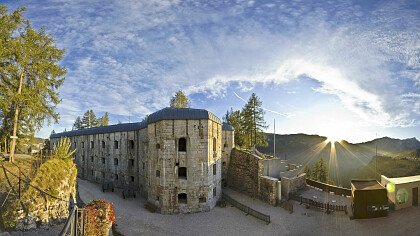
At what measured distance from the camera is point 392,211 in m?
24.1

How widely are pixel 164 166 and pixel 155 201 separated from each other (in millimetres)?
4132

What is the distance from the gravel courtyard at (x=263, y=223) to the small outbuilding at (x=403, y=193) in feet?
2.27

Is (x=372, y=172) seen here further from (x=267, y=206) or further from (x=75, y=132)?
(x=75, y=132)

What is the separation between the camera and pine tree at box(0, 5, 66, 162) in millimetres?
22422

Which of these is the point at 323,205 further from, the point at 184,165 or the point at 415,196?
the point at 184,165

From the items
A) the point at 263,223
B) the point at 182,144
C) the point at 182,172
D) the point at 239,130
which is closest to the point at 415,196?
the point at 263,223

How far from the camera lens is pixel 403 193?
2427 cm

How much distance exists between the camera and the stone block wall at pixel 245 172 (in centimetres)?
3188

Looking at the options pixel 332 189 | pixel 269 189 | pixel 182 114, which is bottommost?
pixel 332 189

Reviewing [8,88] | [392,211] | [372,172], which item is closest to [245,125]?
[392,211]

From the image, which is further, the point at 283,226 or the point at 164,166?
the point at 164,166

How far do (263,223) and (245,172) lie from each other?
10.0 meters

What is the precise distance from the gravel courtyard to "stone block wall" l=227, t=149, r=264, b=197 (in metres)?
3.82

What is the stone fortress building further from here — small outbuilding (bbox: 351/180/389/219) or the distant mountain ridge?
the distant mountain ridge
